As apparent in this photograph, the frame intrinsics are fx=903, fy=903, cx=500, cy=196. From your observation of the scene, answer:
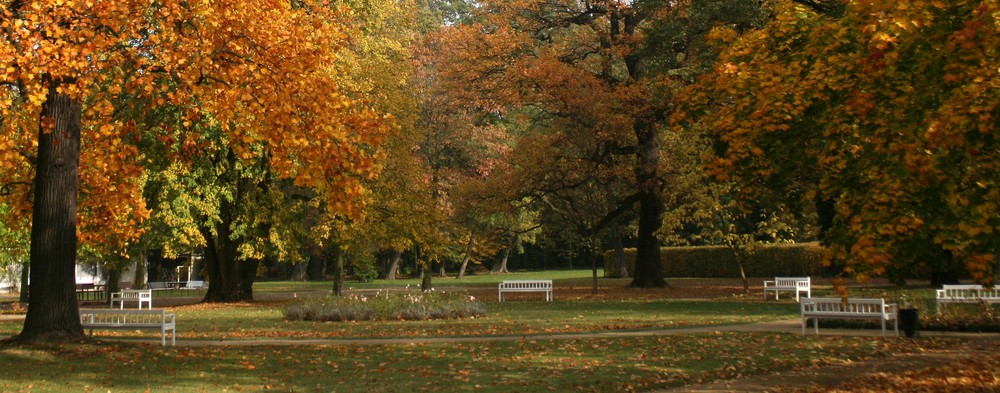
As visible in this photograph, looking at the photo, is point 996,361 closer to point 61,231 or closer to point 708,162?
point 708,162

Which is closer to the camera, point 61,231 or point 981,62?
point 981,62

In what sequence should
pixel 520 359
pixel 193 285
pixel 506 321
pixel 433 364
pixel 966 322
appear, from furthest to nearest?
1. pixel 193 285
2. pixel 506 321
3. pixel 966 322
4. pixel 520 359
5. pixel 433 364

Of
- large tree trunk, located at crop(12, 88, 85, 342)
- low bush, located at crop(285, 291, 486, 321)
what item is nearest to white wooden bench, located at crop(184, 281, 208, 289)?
low bush, located at crop(285, 291, 486, 321)

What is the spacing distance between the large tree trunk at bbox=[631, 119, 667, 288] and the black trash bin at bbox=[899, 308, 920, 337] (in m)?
15.9

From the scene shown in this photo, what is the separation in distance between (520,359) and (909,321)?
717cm

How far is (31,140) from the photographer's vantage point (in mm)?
15234

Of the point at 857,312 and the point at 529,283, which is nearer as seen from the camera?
the point at 857,312

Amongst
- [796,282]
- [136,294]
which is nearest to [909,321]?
[796,282]

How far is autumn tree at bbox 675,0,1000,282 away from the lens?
335 inches

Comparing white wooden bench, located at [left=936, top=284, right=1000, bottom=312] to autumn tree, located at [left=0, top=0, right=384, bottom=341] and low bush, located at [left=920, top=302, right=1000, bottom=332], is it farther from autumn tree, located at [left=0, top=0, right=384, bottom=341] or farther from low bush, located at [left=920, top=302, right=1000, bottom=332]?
autumn tree, located at [left=0, top=0, right=384, bottom=341]

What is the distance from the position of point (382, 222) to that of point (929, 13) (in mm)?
25177

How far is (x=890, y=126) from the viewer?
370 inches

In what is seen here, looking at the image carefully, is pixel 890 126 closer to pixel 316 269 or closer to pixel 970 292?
pixel 970 292

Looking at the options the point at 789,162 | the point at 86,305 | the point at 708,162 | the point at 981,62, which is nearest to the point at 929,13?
the point at 981,62
